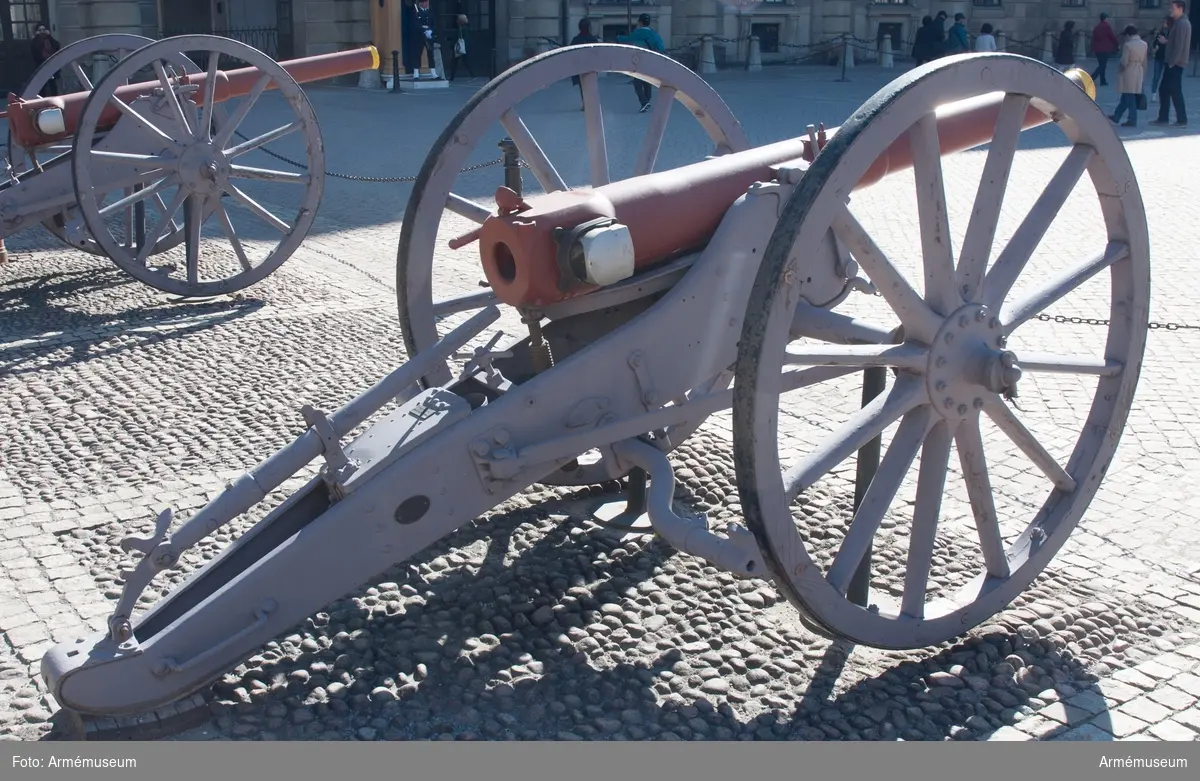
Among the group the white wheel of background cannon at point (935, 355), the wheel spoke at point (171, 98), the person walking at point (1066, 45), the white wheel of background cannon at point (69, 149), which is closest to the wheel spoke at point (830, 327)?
the white wheel of background cannon at point (935, 355)

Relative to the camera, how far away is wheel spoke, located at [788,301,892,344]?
11.6 ft

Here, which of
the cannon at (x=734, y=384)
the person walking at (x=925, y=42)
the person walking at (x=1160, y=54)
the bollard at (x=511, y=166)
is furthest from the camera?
the person walking at (x=925, y=42)

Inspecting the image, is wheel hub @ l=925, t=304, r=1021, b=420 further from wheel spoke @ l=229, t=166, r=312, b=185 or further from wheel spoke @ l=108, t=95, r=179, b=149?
wheel spoke @ l=108, t=95, r=179, b=149

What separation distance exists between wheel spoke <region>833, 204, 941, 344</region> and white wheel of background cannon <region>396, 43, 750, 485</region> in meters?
0.99

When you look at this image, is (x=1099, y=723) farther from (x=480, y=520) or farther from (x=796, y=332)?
(x=480, y=520)

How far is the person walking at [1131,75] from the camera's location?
615 inches

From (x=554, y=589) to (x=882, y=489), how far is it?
1.16 m

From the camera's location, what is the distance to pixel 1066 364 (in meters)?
3.80

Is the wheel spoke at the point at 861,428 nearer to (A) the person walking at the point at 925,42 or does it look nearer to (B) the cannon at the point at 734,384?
(B) the cannon at the point at 734,384

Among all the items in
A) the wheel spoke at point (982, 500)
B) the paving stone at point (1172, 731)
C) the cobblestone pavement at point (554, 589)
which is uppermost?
the wheel spoke at point (982, 500)

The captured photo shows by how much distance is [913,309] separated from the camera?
341 cm

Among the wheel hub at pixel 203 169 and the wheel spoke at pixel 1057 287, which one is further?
the wheel hub at pixel 203 169

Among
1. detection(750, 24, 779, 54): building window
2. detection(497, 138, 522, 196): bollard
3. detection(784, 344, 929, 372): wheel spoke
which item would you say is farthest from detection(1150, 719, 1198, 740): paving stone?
detection(750, 24, 779, 54): building window

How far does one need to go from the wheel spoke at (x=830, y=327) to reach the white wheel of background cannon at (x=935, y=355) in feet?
0.35
